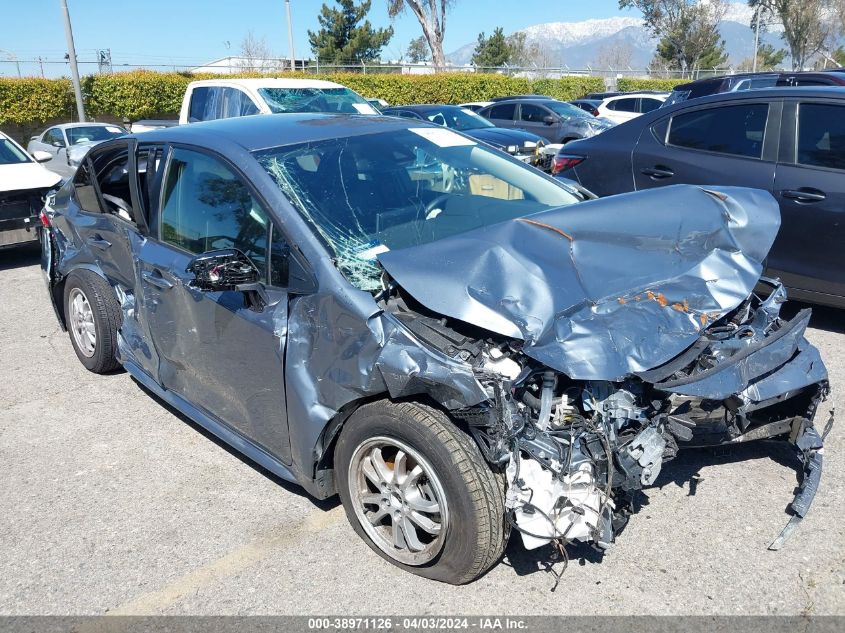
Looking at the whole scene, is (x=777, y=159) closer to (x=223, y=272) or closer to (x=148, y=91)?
(x=223, y=272)

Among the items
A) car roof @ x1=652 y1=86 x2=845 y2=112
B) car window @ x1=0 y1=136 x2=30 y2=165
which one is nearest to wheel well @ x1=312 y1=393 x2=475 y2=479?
car roof @ x1=652 y1=86 x2=845 y2=112

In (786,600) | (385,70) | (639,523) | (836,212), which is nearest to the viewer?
(786,600)

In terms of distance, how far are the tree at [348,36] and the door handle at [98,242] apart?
151 ft

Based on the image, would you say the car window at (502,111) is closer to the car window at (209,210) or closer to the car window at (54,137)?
the car window at (54,137)

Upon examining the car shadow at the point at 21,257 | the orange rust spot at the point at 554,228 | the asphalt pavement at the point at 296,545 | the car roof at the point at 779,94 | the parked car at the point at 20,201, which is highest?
the car roof at the point at 779,94

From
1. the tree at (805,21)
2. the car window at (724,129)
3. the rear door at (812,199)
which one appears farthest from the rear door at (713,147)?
the tree at (805,21)

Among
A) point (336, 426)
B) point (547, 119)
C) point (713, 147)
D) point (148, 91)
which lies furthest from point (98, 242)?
point (148, 91)

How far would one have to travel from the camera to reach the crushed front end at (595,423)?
2.47 m

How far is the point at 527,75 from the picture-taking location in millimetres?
36156

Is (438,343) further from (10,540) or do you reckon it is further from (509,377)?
(10,540)

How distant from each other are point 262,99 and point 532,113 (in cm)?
825

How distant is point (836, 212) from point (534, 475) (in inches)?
135

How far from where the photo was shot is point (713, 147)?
537 cm

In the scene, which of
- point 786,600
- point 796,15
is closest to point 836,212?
point 786,600
